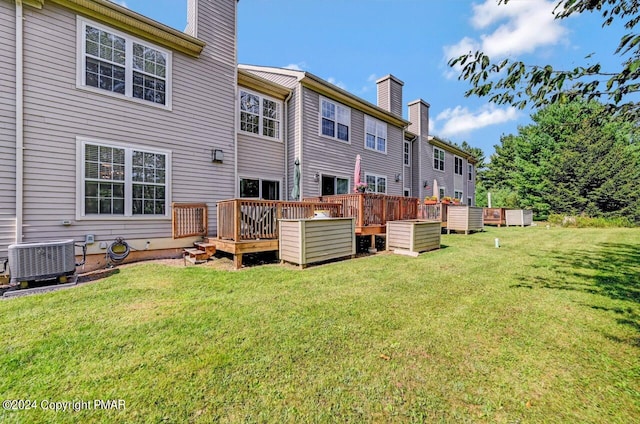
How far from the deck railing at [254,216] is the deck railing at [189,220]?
1029mm

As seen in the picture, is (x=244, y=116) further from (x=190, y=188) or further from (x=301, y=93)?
(x=190, y=188)

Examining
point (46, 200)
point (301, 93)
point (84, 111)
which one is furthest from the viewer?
point (301, 93)

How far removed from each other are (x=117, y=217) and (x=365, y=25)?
39.9 feet

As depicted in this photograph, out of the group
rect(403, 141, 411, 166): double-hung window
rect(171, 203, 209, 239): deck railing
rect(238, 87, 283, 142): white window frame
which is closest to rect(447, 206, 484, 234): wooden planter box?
rect(403, 141, 411, 166): double-hung window

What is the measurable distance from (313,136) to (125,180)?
20.1 ft

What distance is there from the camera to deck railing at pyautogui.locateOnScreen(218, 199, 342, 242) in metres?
5.93

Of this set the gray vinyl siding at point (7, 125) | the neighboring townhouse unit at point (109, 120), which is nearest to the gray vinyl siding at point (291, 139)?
the neighboring townhouse unit at point (109, 120)

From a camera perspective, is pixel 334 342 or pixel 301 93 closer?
pixel 334 342

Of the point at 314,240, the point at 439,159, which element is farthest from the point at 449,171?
the point at 314,240

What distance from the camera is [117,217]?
20.8ft

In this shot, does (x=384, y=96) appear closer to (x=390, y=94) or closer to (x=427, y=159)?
(x=390, y=94)

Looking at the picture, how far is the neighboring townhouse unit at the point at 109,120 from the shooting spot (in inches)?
211

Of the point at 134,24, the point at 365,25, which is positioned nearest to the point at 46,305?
the point at 134,24

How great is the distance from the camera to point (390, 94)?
14195 millimetres
